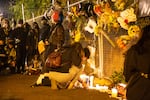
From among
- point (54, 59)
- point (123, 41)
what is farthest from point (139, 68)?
point (54, 59)

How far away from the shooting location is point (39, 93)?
28.2 feet

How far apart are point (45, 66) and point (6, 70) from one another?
2.63 metres

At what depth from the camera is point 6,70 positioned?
11898 mm

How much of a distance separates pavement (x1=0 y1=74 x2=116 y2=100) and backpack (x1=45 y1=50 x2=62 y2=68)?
0.62m

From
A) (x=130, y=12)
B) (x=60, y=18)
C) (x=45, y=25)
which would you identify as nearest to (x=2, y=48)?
(x=45, y=25)

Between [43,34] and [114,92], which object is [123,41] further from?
[43,34]

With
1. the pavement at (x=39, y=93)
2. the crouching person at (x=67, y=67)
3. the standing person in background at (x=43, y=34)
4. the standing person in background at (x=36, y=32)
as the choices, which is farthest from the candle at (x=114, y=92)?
the standing person in background at (x=36, y=32)

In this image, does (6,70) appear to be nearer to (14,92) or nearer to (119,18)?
(14,92)

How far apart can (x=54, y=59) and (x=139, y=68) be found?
5.15 metres

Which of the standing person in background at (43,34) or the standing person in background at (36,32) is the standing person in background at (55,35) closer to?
the standing person in background at (43,34)

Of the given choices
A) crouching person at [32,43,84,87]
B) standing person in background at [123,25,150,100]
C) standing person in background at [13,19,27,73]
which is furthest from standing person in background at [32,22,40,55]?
standing person in background at [123,25,150,100]

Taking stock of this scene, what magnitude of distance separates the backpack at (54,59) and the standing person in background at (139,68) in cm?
478

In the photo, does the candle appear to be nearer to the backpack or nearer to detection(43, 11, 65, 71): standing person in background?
the backpack

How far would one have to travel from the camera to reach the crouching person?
9.06m
